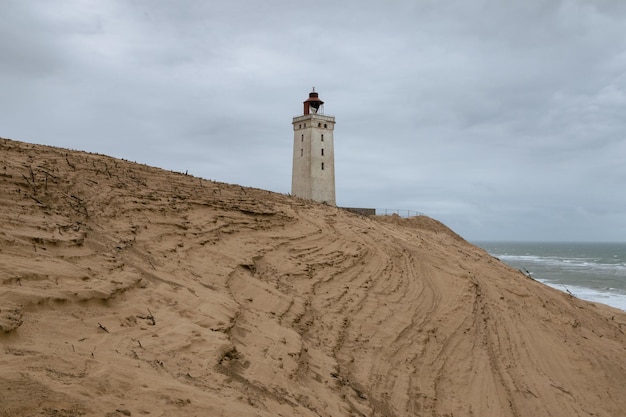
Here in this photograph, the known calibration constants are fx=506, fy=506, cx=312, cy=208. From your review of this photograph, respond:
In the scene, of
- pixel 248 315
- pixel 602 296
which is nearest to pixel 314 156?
pixel 602 296

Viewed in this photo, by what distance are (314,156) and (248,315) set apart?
25.1 m

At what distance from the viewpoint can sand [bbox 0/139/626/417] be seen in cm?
Result: 519

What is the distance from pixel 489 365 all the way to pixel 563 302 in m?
6.13

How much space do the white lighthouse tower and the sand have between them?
16.6m

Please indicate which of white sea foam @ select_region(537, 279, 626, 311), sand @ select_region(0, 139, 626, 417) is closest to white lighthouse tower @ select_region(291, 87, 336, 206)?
sand @ select_region(0, 139, 626, 417)

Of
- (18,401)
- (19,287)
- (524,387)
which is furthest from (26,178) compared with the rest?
(524,387)

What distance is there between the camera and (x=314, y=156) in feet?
107

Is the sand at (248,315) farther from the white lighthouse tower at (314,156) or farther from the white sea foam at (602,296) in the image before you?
the white sea foam at (602,296)

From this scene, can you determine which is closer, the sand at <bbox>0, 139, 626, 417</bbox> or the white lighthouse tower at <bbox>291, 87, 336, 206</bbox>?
the sand at <bbox>0, 139, 626, 417</bbox>

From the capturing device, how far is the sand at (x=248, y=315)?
519cm

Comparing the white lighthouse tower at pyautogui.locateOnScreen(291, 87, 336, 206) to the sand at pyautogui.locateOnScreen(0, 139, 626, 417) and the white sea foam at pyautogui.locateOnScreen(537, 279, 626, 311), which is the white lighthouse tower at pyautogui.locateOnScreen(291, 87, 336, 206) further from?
the white sea foam at pyautogui.locateOnScreen(537, 279, 626, 311)

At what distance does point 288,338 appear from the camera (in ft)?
26.3

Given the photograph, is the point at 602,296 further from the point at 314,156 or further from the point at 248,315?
the point at 248,315

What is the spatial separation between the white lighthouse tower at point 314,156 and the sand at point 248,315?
16.6 metres
